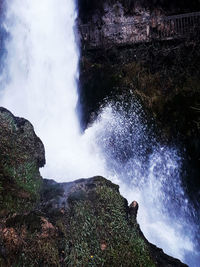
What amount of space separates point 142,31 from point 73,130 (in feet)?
16.0

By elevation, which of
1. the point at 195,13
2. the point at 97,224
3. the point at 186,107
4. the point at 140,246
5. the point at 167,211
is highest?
the point at 195,13

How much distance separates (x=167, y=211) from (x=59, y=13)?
29.4 ft

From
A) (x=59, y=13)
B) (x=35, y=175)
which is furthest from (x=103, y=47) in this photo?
Answer: (x=35, y=175)

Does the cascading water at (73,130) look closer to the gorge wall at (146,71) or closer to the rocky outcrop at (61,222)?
the gorge wall at (146,71)

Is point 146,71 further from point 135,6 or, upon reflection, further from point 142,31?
point 135,6

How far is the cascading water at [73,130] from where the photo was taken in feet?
21.6

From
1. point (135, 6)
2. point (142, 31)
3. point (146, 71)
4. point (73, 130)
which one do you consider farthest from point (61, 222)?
point (135, 6)

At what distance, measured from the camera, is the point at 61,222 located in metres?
3.20

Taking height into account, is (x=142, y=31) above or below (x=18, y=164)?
above

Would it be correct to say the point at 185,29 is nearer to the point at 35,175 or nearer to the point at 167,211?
the point at 167,211

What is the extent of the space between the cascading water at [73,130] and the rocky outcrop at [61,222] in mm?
2442

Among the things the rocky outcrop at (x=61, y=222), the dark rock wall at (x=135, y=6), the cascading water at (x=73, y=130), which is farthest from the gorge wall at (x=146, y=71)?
the rocky outcrop at (x=61, y=222)

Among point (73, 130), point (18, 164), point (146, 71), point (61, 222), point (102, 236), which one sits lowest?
point (102, 236)

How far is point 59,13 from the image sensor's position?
987 cm
